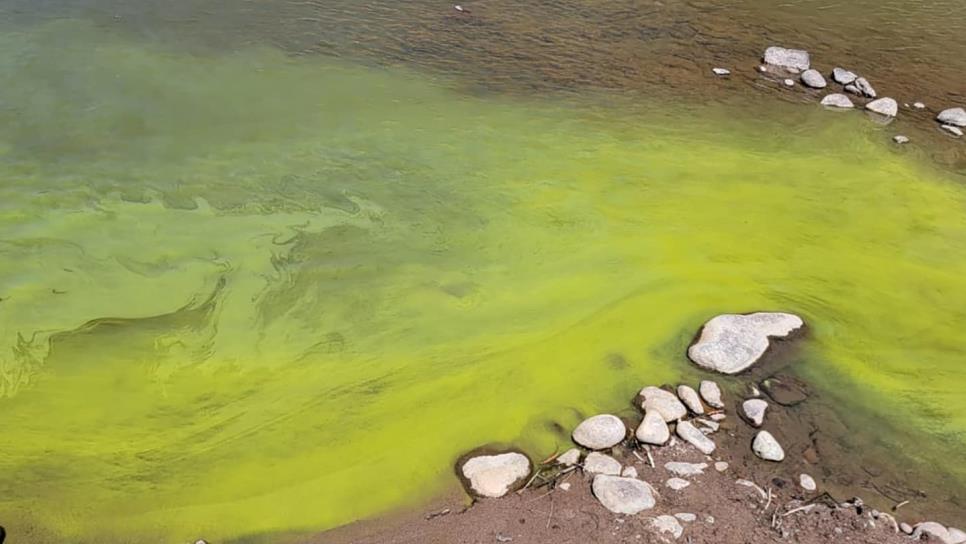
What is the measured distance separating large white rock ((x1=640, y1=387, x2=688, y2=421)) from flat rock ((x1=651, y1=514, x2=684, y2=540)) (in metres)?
0.57

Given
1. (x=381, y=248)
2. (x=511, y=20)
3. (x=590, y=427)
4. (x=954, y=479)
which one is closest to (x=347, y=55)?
(x=511, y=20)

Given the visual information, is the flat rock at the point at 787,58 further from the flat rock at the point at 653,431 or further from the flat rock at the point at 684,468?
the flat rock at the point at 684,468

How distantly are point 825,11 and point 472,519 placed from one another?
24.0 feet

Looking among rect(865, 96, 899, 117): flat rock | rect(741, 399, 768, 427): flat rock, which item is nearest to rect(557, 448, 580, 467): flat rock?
rect(741, 399, 768, 427): flat rock

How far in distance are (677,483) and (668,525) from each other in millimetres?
247

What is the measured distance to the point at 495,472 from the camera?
→ 124 inches

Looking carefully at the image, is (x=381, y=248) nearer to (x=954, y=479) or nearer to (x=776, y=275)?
(x=776, y=275)

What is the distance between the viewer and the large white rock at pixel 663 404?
3.41m

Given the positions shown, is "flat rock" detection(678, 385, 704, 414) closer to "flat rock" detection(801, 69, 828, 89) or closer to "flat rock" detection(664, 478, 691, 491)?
"flat rock" detection(664, 478, 691, 491)

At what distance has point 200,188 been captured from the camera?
4.96 meters

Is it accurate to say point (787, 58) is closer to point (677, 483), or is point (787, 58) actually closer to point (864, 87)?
point (864, 87)

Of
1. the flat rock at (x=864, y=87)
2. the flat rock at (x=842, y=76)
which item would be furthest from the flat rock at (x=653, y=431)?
the flat rock at (x=842, y=76)

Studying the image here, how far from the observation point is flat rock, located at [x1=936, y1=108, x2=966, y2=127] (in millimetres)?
6059

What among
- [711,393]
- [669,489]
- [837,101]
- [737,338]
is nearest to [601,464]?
[669,489]
